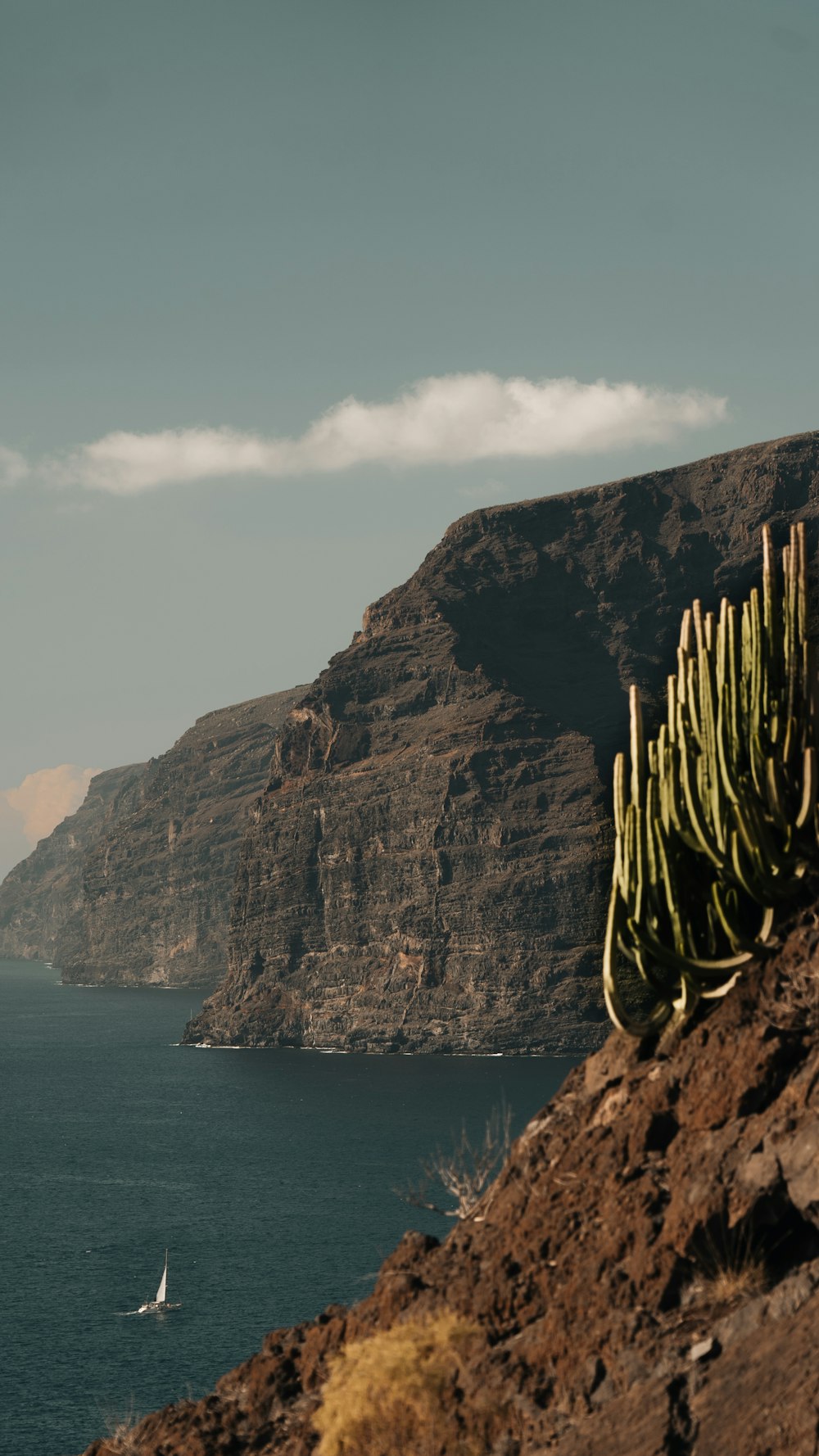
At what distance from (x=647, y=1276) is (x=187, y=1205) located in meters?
89.5

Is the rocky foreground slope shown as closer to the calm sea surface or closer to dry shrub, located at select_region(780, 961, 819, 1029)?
dry shrub, located at select_region(780, 961, 819, 1029)

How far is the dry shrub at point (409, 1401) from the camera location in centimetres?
1952

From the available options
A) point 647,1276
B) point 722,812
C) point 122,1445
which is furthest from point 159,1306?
point 722,812

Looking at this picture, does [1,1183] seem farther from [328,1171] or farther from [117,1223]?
[328,1171]

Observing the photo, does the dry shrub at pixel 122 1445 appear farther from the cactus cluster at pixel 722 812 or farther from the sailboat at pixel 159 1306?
the sailboat at pixel 159 1306

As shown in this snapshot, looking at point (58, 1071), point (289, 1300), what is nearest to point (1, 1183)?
point (289, 1300)

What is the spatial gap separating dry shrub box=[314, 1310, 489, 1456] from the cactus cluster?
16.8ft

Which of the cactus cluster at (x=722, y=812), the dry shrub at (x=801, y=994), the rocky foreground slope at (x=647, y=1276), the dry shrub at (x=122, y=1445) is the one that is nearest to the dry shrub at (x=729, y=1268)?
the rocky foreground slope at (x=647, y=1276)

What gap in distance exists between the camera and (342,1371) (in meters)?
21.2

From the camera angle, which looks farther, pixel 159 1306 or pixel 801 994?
pixel 159 1306

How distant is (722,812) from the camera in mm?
20406

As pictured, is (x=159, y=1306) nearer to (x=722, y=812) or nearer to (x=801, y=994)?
(x=801, y=994)

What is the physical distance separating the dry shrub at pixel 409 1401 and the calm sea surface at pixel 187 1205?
8203 millimetres

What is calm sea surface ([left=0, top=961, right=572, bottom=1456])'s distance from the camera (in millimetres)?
67062
